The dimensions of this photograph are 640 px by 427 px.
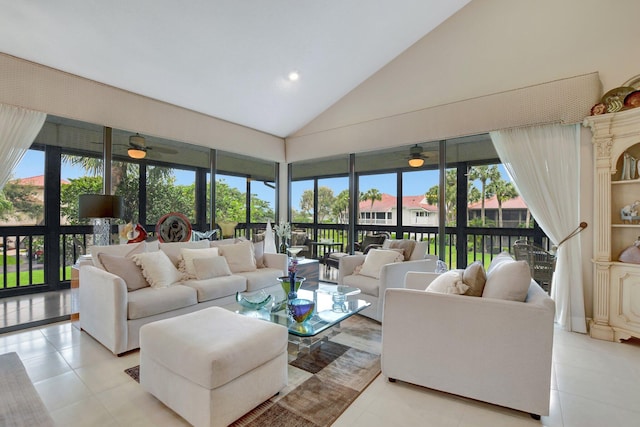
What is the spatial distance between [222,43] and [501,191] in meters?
3.85

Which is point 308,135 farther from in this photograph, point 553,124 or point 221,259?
point 553,124

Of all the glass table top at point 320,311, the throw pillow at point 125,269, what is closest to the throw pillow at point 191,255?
the throw pillow at point 125,269

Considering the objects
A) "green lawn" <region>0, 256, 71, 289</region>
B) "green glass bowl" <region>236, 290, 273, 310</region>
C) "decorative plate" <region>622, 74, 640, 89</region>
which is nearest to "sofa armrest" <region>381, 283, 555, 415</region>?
"green glass bowl" <region>236, 290, 273, 310</region>

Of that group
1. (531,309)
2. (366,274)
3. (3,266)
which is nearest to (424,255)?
(366,274)

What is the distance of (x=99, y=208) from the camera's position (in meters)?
3.23

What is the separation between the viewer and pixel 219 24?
3.22m

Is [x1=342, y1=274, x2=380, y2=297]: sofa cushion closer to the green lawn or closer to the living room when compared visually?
the living room

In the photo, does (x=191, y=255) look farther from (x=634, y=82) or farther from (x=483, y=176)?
(x=634, y=82)

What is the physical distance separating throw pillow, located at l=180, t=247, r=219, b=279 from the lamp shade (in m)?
0.85

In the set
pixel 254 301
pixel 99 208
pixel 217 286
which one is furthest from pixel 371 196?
pixel 99 208

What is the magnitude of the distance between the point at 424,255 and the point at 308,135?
3.10 meters

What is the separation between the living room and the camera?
2002mm

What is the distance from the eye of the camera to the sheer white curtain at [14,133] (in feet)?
9.73

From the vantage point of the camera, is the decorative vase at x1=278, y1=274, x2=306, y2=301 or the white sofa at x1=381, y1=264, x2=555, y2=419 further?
the decorative vase at x1=278, y1=274, x2=306, y2=301
